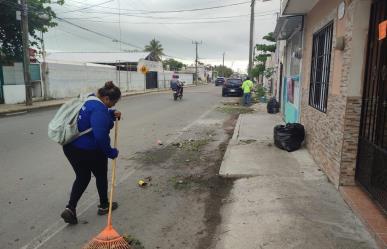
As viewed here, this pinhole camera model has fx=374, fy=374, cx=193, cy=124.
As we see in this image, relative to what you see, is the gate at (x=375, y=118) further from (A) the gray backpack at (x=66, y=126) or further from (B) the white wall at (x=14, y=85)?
(B) the white wall at (x=14, y=85)

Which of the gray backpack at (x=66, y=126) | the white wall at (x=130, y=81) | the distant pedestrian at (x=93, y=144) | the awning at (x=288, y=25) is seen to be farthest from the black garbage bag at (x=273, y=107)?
the white wall at (x=130, y=81)

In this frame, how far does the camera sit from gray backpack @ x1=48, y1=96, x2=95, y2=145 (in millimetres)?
4148

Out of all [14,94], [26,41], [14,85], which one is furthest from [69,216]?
[14,85]

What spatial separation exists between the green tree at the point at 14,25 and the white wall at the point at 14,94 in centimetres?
152

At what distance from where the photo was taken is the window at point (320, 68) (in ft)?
21.7

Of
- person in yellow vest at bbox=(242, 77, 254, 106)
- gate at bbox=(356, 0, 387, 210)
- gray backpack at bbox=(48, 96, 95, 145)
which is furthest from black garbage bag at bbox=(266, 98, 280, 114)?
gray backpack at bbox=(48, 96, 95, 145)

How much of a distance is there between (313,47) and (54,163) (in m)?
5.94

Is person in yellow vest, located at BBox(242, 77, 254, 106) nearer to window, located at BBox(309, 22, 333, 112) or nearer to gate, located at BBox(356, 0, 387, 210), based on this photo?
window, located at BBox(309, 22, 333, 112)

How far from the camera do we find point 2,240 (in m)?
4.07

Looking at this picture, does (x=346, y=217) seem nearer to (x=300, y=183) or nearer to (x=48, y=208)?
(x=300, y=183)

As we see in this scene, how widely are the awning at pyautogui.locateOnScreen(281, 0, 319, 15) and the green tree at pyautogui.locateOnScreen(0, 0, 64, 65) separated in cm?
1645

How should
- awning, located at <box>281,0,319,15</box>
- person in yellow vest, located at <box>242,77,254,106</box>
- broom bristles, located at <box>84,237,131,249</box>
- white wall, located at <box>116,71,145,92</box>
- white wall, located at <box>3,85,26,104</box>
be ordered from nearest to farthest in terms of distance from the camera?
1. broom bristles, located at <box>84,237,131,249</box>
2. awning, located at <box>281,0,319,15</box>
3. white wall, located at <box>3,85,26,104</box>
4. person in yellow vest, located at <box>242,77,254,106</box>
5. white wall, located at <box>116,71,145,92</box>

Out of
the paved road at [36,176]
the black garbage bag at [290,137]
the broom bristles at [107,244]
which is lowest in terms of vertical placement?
the paved road at [36,176]

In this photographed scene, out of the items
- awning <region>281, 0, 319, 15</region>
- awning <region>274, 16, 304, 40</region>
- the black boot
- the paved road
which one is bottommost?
the paved road
